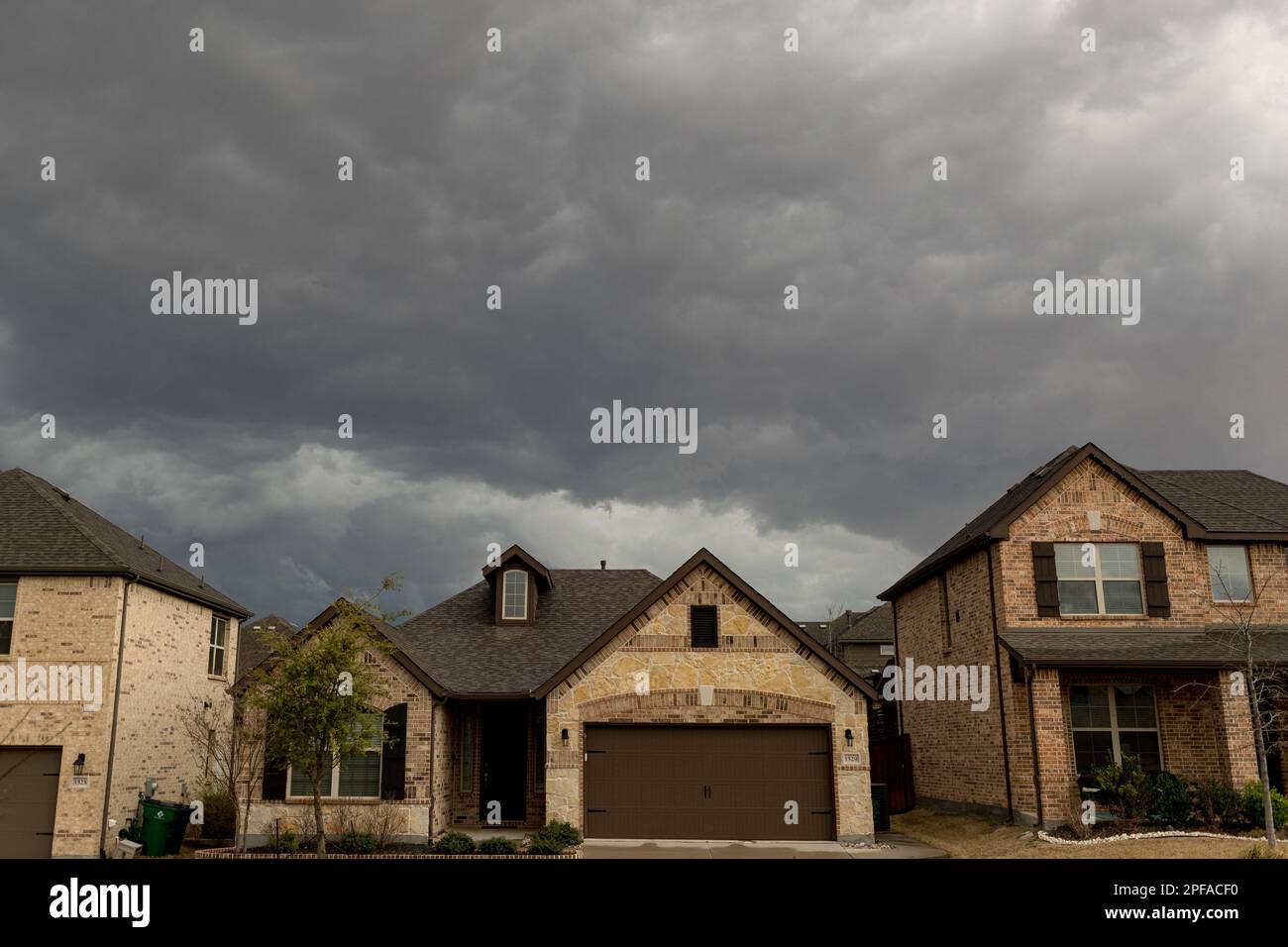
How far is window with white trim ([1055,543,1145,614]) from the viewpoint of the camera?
75.8 ft

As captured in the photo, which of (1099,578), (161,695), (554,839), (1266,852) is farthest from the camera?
(161,695)

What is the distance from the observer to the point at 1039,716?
21.3m

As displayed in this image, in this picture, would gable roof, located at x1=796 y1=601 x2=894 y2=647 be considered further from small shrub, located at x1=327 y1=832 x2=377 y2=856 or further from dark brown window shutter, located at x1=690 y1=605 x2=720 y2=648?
small shrub, located at x1=327 y1=832 x2=377 y2=856

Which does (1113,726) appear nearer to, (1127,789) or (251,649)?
(1127,789)

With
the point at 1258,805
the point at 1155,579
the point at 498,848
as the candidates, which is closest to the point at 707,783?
the point at 498,848

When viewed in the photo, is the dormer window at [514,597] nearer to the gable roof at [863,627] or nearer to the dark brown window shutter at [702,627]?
the dark brown window shutter at [702,627]

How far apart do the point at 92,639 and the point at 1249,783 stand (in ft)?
84.9

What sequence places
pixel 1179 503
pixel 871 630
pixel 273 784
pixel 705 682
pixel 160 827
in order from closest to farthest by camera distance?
pixel 160 827 → pixel 273 784 → pixel 705 682 → pixel 1179 503 → pixel 871 630

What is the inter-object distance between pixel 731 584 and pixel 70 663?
49.4ft

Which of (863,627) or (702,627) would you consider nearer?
(702,627)

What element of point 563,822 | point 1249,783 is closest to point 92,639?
point 563,822

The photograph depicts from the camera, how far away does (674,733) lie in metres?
22.0

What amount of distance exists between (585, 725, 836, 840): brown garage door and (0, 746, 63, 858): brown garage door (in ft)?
38.8

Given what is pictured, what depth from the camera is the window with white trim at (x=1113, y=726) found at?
71.9ft
